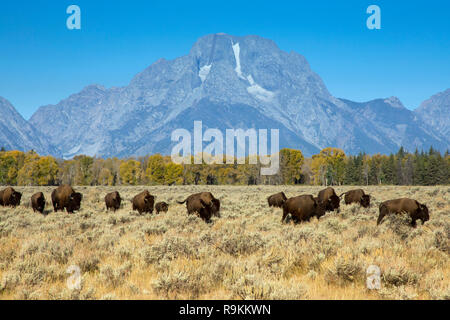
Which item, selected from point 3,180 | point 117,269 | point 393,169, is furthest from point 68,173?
point 117,269

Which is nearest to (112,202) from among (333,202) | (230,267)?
(333,202)

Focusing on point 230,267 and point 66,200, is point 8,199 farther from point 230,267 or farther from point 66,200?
point 230,267

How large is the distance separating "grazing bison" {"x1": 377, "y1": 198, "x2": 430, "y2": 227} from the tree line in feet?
280

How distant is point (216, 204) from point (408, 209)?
8205 mm

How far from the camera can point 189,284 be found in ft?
16.9

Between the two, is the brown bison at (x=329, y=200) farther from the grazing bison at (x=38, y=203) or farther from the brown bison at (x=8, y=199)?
the brown bison at (x=8, y=199)

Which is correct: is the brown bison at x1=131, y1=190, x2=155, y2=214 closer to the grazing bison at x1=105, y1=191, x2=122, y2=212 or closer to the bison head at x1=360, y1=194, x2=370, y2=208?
the grazing bison at x1=105, y1=191, x2=122, y2=212

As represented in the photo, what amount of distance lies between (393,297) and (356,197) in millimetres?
17180

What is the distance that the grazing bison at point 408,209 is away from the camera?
465 inches

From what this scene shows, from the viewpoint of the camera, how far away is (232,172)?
352 ft

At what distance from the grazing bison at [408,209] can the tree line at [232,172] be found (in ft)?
280

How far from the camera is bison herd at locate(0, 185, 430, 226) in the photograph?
12242 mm
